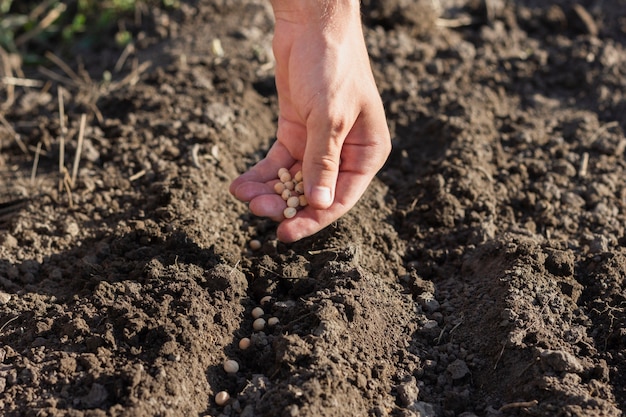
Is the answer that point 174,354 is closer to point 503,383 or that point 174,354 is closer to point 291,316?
point 291,316

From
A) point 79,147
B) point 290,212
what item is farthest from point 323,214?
point 79,147

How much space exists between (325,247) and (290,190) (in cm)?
28

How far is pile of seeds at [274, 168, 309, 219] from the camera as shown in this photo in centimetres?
289

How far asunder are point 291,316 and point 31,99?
246 centimetres

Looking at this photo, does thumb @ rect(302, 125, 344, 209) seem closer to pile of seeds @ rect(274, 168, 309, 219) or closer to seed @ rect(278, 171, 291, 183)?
pile of seeds @ rect(274, 168, 309, 219)

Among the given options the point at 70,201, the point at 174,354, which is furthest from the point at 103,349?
the point at 70,201

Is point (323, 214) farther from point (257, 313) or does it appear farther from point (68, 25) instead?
point (68, 25)

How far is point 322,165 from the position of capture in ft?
8.85

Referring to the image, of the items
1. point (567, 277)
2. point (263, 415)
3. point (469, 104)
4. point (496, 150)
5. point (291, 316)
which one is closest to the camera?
point (263, 415)

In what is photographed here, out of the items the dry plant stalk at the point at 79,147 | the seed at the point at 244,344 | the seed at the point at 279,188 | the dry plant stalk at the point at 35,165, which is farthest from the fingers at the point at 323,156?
the dry plant stalk at the point at 35,165

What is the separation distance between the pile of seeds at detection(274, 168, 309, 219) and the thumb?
174 mm

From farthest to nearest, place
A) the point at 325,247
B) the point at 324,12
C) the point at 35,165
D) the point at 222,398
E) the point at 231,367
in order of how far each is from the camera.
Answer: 1. the point at 35,165
2. the point at 325,247
3. the point at 324,12
4. the point at 231,367
5. the point at 222,398

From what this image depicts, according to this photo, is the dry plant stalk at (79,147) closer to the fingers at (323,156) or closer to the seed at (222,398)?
the fingers at (323,156)

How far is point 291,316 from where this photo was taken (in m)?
2.65
